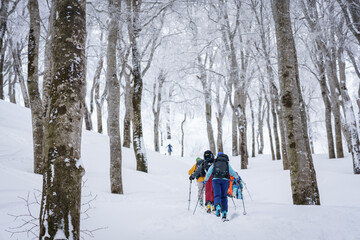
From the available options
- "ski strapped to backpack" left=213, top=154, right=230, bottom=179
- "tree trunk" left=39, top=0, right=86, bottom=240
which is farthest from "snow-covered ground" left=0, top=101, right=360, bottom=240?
"tree trunk" left=39, top=0, right=86, bottom=240

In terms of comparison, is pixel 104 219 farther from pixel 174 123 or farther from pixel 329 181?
pixel 174 123

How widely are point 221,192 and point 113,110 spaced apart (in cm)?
430

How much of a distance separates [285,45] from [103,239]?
17.7 ft

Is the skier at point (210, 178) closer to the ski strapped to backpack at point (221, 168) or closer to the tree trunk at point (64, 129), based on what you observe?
the ski strapped to backpack at point (221, 168)

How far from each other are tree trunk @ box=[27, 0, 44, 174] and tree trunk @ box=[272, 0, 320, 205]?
21.5 feet

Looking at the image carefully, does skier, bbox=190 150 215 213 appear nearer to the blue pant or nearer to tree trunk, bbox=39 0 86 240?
the blue pant

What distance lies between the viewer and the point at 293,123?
515cm

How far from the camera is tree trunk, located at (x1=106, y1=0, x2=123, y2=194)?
7328mm

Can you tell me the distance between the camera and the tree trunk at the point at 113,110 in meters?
7.33

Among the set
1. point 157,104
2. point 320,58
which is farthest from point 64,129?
point 157,104

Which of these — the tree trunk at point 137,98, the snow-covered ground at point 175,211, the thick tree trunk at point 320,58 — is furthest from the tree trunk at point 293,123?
the tree trunk at point 137,98

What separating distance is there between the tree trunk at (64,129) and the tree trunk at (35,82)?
483 centimetres

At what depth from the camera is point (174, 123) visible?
115 ft

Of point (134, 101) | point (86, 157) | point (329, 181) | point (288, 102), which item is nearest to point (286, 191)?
point (329, 181)
